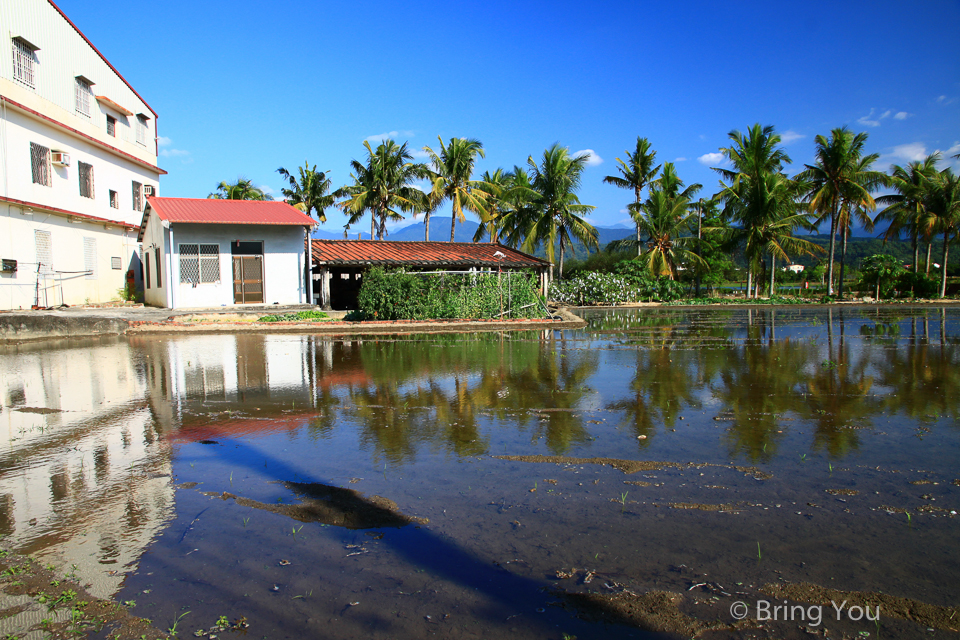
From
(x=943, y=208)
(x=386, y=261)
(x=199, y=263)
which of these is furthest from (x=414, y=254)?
(x=943, y=208)

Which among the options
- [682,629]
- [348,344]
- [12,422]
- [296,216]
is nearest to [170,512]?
[682,629]

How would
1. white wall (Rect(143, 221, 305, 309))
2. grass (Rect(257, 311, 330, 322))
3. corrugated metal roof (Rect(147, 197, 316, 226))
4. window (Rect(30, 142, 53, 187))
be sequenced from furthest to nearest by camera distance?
white wall (Rect(143, 221, 305, 309)), corrugated metal roof (Rect(147, 197, 316, 226)), window (Rect(30, 142, 53, 187)), grass (Rect(257, 311, 330, 322))

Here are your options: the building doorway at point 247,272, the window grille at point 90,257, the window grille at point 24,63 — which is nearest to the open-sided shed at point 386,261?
the building doorway at point 247,272

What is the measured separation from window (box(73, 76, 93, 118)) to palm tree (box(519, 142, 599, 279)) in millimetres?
22973

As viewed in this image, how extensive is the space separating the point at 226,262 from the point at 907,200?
44863mm

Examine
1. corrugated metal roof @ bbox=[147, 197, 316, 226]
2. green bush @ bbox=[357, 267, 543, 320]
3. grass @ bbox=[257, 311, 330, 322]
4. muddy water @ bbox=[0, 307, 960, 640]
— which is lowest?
muddy water @ bbox=[0, 307, 960, 640]

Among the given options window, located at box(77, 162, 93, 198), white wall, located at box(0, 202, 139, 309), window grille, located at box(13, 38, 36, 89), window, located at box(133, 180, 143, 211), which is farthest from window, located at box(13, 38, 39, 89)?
window, located at box(133, 180, 143, 211)

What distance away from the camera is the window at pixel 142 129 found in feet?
104

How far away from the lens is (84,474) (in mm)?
5230

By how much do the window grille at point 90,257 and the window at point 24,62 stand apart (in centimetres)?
621

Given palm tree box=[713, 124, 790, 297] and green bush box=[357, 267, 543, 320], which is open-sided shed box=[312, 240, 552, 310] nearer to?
green bush box=[357, 267, 543, 320]

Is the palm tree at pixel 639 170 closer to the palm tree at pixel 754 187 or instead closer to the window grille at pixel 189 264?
the palm tree at pixel 754 187

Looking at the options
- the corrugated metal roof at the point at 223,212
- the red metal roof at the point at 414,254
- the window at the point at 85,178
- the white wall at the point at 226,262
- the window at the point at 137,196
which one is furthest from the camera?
the window at the point at 137,196

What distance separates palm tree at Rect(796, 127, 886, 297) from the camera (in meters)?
37.2
